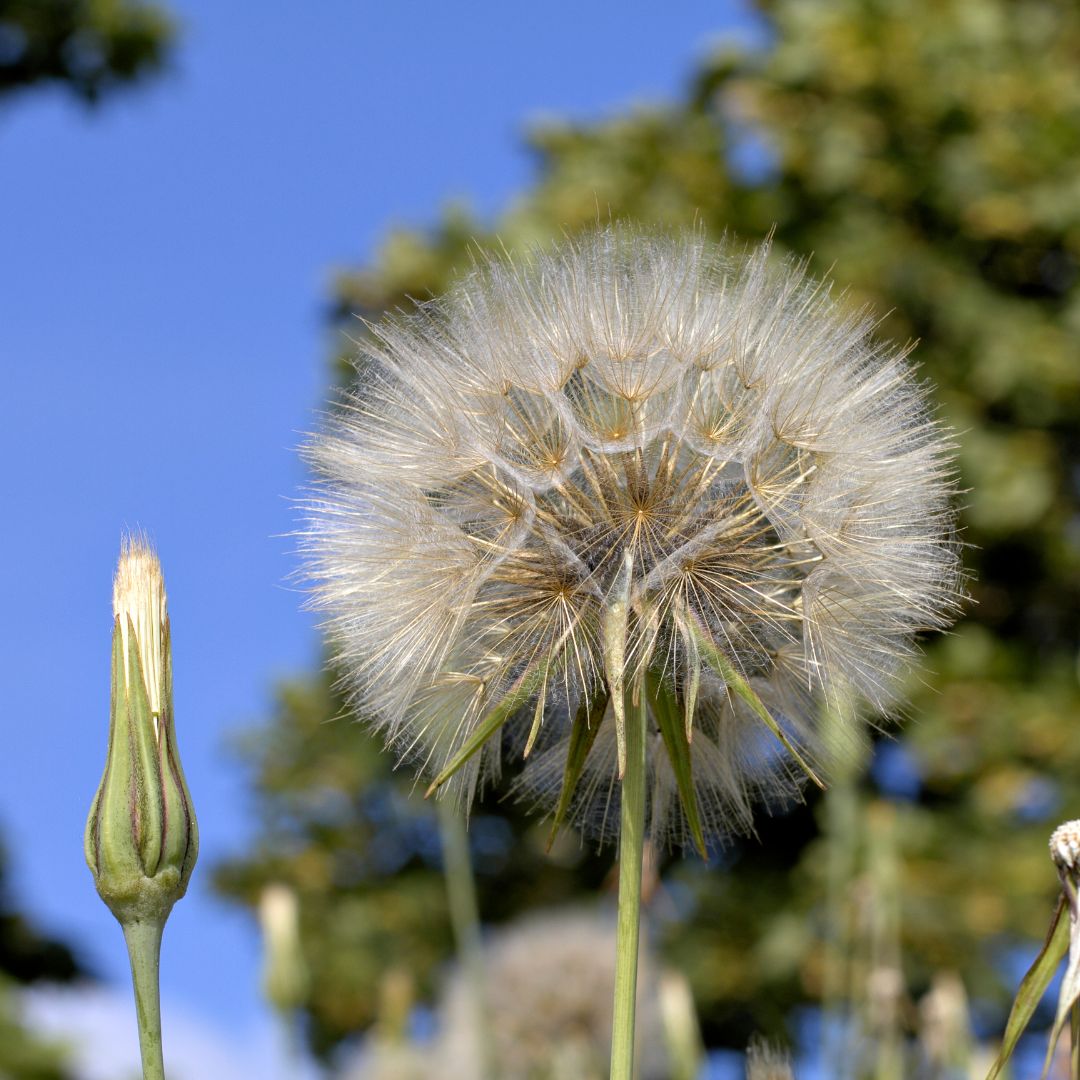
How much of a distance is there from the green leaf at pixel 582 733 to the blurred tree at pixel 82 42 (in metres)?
10.2

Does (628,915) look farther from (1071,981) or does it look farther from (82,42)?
(82,42)

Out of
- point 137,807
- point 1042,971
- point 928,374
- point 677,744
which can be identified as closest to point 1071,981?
point 1042,971

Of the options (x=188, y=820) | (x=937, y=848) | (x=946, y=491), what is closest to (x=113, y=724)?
(x=188, y=820)

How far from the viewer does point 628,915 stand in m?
1.87

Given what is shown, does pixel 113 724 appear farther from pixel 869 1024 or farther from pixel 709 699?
pixel 869 1024

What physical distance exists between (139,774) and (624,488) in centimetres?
72

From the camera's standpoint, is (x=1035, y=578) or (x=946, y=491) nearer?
(x=946, y=491)

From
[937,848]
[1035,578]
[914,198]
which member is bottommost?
Answer: [937,848]

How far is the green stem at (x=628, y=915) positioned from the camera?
1.81m

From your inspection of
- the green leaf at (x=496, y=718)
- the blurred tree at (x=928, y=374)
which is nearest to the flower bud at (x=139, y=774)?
the green leaf at (x=496, y=718)

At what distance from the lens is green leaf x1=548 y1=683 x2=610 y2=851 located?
2.07 m

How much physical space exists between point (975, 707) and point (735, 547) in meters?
8.78

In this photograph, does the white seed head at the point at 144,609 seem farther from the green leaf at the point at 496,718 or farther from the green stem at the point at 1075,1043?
the green stem at the point at 1075,1043

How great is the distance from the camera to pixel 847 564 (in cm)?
226
